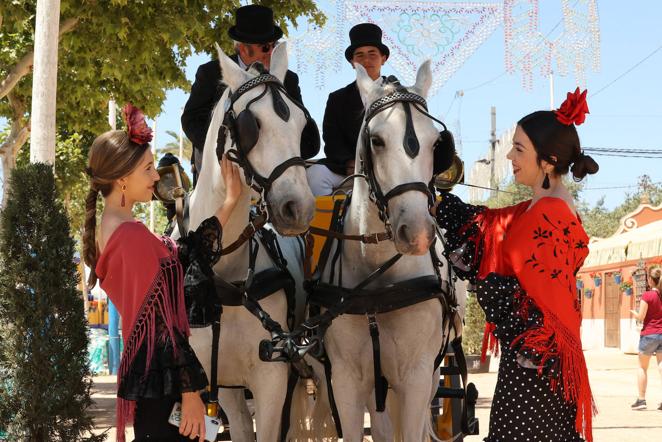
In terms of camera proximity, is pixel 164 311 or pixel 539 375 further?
pixel 539 375

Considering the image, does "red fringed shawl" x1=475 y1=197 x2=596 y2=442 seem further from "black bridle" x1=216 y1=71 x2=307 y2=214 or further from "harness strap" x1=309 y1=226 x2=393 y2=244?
"black bridle" x1=216 y1=71 x2=307 y2=214

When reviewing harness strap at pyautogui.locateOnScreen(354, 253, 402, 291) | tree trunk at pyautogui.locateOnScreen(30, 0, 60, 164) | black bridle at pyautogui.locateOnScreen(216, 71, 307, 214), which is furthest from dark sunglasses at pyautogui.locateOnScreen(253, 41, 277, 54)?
tree trunk at pyautogui.locateOnScreen(30, 0, 60, 164)

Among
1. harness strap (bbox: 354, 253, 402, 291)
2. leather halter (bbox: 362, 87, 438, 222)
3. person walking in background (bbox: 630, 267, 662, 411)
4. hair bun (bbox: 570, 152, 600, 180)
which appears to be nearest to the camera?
hair bun (bbox: 570, 152, 600, 180)

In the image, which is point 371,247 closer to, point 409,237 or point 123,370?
point 409,237

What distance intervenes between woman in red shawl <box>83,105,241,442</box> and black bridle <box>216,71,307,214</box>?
610 mm

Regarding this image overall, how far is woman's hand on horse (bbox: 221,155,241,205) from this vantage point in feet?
13.8

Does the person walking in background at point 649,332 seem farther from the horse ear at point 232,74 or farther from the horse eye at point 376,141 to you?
the horse ear at point 232,74

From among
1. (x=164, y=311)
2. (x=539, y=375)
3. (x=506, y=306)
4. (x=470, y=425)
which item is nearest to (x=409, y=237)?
(x=506, y=306)

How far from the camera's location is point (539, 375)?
12.4 ft

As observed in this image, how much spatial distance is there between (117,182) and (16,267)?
9.44 feet

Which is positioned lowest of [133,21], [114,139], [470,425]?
[470,425]

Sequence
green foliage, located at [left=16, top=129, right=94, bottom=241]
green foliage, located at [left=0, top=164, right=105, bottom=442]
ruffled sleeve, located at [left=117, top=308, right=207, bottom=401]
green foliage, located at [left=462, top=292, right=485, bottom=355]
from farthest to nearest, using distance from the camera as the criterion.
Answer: green foliage, located at [left=462, top=292, right=485, bottom=355] → green foliage, located at [left=16, top=129, right=94, bottom=241] → green foliage, located at [left=0, top=164, right=105, bottom=442] → ruffled sleeve, located at [left=117, top=308, right=207, bottom=401]

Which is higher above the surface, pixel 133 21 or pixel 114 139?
pixel 133 21

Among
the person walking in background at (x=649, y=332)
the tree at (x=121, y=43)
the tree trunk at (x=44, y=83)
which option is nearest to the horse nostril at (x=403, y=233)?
the tree trunk at (x=44, y=83)
